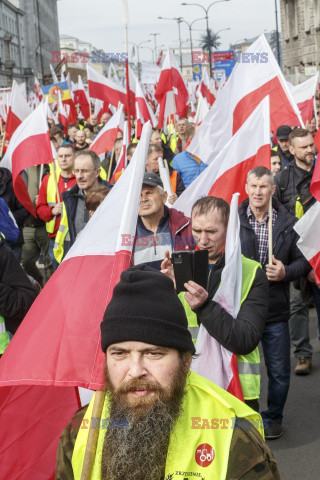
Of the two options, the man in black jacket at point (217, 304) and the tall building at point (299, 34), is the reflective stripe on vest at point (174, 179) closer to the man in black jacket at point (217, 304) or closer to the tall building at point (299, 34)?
the man in black jacket at point (217, 304)

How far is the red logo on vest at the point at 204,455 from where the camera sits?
7.16 feet

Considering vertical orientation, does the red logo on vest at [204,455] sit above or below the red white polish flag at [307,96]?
below

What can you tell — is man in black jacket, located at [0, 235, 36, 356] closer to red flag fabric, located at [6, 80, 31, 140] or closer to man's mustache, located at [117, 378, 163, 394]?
man's mustache, located at [117, 378, 163, 394]

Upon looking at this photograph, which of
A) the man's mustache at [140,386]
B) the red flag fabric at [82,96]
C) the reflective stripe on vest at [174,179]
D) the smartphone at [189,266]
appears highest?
the red flag fabric at [82,96]

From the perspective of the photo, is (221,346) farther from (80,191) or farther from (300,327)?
(80,191)

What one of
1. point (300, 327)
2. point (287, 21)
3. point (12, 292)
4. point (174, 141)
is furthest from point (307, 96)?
point (287, 21)

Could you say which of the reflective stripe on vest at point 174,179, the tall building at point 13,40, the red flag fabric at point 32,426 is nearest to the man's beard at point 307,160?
the reflective stripe on vest at point 174,179

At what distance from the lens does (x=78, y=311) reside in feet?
9.81

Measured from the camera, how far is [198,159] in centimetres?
908

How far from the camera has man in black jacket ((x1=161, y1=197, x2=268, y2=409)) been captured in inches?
145

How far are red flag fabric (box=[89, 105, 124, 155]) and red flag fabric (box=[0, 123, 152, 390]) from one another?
6612 mm

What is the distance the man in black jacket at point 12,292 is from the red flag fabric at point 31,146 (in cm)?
360

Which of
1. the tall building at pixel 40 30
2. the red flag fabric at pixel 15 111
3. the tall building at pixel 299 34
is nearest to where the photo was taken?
the red flag fabric at pixel 15 111

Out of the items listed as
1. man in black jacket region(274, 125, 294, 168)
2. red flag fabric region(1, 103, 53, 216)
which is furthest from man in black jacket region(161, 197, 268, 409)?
man in black jacket region(274, 125, 294, 168)
